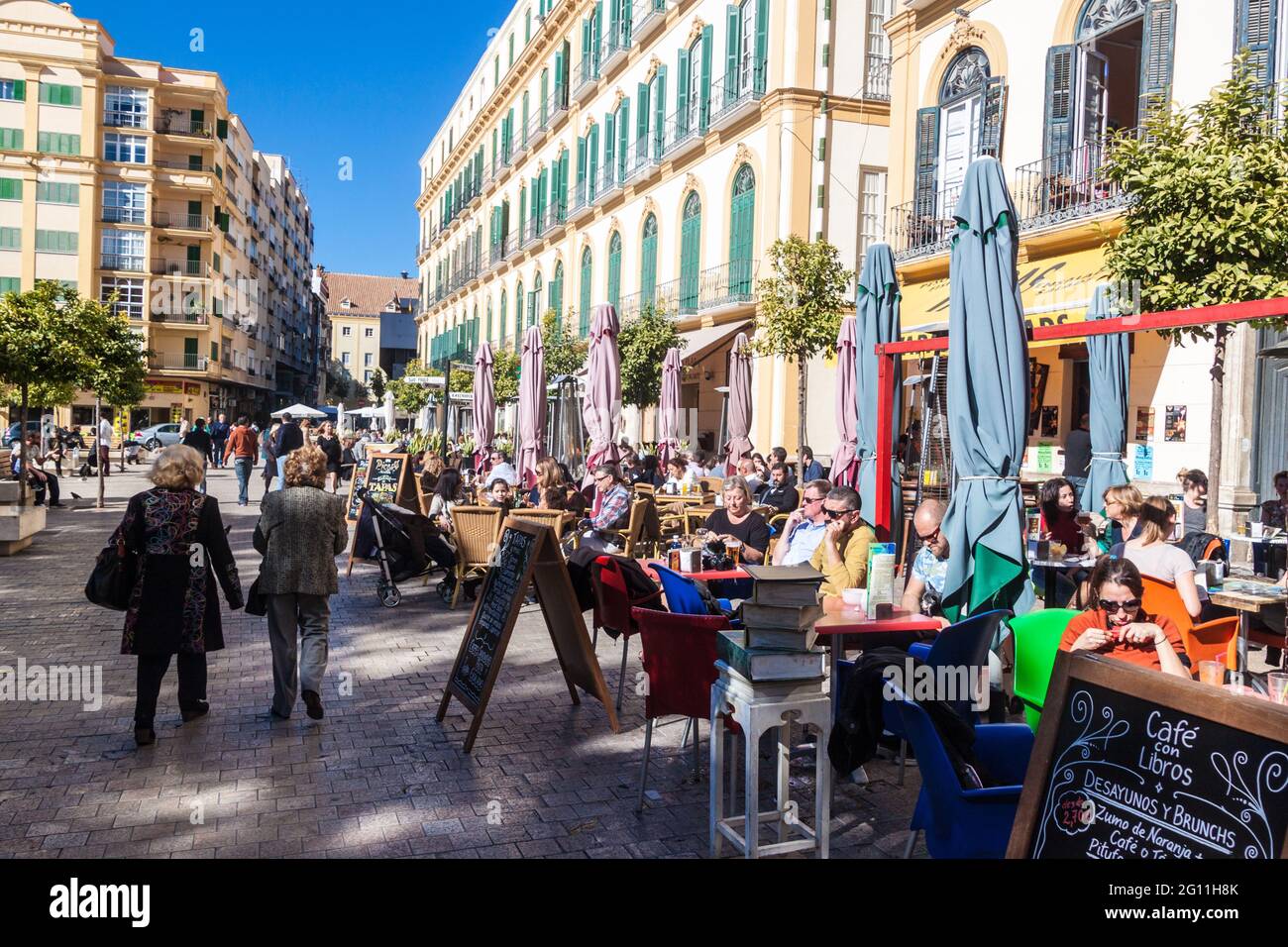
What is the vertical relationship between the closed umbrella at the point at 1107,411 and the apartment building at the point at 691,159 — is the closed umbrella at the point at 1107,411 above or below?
below

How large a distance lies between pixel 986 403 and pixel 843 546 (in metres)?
1.24

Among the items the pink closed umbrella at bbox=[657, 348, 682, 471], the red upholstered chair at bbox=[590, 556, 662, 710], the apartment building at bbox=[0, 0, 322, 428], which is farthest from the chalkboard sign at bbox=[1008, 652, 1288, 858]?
the apartment building at bbox=[0, 0, 322, 428]

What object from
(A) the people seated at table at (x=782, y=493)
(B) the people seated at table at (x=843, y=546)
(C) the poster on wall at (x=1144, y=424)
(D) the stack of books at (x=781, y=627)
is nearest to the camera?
(D) the stack of books at (x=781, y=627)

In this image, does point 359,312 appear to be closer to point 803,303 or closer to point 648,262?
point 648,262

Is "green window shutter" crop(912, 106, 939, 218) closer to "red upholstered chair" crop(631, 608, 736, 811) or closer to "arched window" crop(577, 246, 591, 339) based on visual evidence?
"red upholstered chair" crop(631, 608, 736, 811)

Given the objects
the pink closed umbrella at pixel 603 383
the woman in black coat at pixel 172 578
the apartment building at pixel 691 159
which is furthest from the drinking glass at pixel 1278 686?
the apartment building at pixel 691 159

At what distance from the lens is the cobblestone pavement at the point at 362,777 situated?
409cm

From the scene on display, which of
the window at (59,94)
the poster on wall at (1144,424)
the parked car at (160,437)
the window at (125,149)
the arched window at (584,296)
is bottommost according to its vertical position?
the parked car at (160,437)

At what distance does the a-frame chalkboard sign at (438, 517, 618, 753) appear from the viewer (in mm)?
5355

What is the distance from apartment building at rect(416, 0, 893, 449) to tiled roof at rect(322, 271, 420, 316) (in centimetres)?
7069

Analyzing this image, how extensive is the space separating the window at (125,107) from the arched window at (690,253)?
3609cm

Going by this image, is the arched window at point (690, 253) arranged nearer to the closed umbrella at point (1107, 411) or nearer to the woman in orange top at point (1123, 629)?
the closed umbrella at point (1107, 411)
